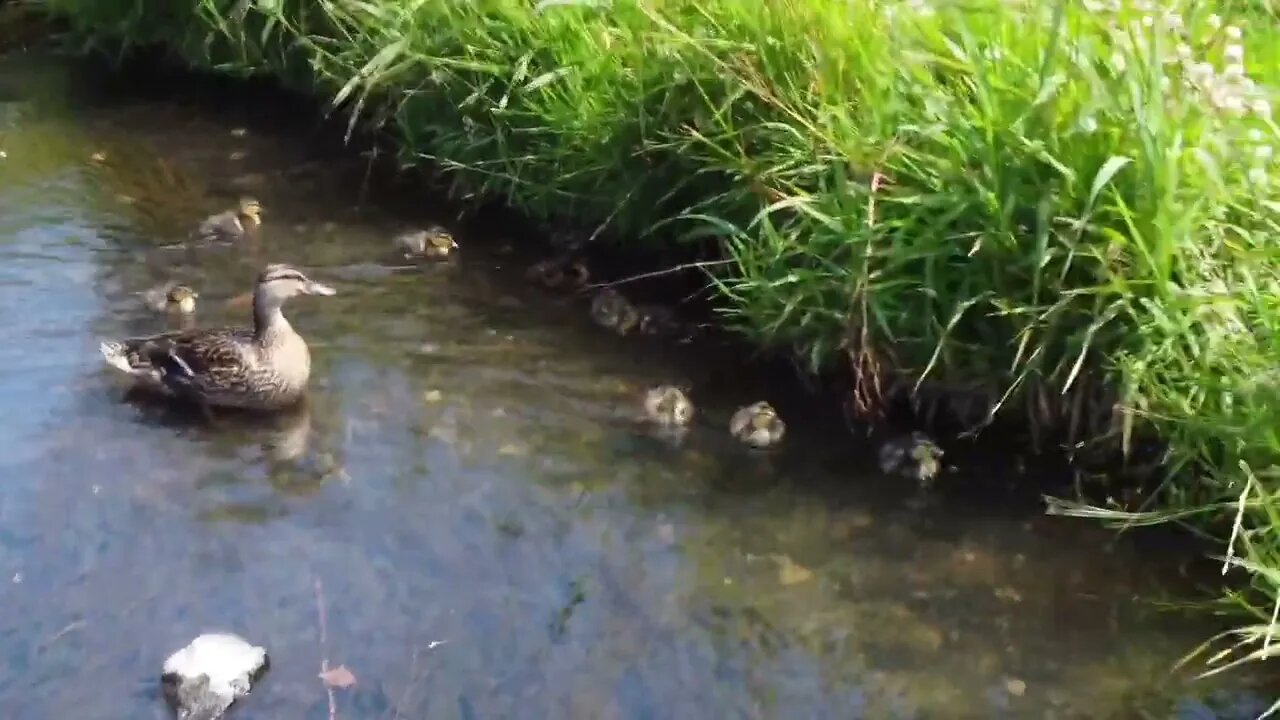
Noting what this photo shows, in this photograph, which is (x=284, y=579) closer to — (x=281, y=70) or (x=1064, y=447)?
(x=1064, y=447)

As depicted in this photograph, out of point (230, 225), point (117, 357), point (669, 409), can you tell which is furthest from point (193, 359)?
point (669, 409)

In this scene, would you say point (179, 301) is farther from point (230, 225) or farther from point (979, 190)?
point (979, 190)

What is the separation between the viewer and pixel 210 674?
4148 millimetres

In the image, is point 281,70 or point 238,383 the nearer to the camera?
point 238,383

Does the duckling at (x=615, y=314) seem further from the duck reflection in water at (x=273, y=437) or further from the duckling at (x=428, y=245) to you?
the duck reflection in water at (x=273, y=437)

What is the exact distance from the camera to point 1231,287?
4.64 meters

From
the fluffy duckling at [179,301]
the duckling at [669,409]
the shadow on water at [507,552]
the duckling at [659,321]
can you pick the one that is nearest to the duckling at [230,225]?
the shadow on water at [507,552]

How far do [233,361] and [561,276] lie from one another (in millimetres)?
1805

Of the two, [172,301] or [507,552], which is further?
[172,301]

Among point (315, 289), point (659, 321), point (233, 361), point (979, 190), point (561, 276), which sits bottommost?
point (233, 361)

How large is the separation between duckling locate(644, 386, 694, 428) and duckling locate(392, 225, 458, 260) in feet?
6.67

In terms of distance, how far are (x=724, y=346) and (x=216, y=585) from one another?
2732mm

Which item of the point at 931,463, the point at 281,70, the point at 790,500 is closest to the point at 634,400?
the point at 790,500

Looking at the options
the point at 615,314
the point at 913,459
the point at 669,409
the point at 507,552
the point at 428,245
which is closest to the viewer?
the point at 507,552
